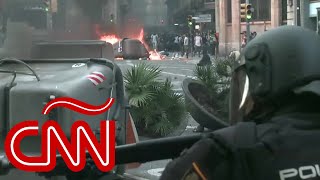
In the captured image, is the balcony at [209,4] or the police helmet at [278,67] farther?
the balcony at [209,4]

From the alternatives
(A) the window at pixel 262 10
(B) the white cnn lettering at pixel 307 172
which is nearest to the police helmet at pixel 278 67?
(B) the white cnn lettering at pixel 307 172

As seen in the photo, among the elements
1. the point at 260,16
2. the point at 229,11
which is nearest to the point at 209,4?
the point at 229,11

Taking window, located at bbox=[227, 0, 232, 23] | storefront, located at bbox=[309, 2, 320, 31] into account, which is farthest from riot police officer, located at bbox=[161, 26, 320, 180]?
window, located at bbox=[227, 0, 232, 23]

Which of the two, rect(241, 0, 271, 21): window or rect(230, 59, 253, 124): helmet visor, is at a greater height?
rect(241, 0, 271, 21): window

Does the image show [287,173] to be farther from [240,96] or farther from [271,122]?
[240,96]

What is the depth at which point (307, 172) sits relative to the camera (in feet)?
4.83

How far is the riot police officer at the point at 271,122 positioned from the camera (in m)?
1.45

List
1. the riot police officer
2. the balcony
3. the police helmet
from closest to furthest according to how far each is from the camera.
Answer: the riot police officer < the police helmet < the balcony

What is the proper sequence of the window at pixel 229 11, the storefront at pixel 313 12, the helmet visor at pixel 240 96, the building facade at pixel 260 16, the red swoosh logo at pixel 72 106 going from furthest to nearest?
the window at pixel 229 11 → the building facade at pixel 260 16 → the storefront at pixel 313 12 → the red swoosh logo at pixel 72 106 → the helmet visor at pixel 240 96

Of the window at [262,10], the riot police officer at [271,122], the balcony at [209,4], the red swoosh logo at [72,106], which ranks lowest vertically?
the red swoosh logo at [72,106]

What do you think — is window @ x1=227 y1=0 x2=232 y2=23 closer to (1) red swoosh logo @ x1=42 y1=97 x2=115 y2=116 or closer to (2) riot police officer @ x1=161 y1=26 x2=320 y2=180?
(1) red swoosh logo @ x1=42 y1=97 x2=115 y2=116

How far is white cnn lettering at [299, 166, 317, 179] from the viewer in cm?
147

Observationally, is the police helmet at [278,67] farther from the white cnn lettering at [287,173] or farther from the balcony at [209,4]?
the balcony at [209,4]

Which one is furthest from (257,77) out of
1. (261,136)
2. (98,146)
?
(98,146)
